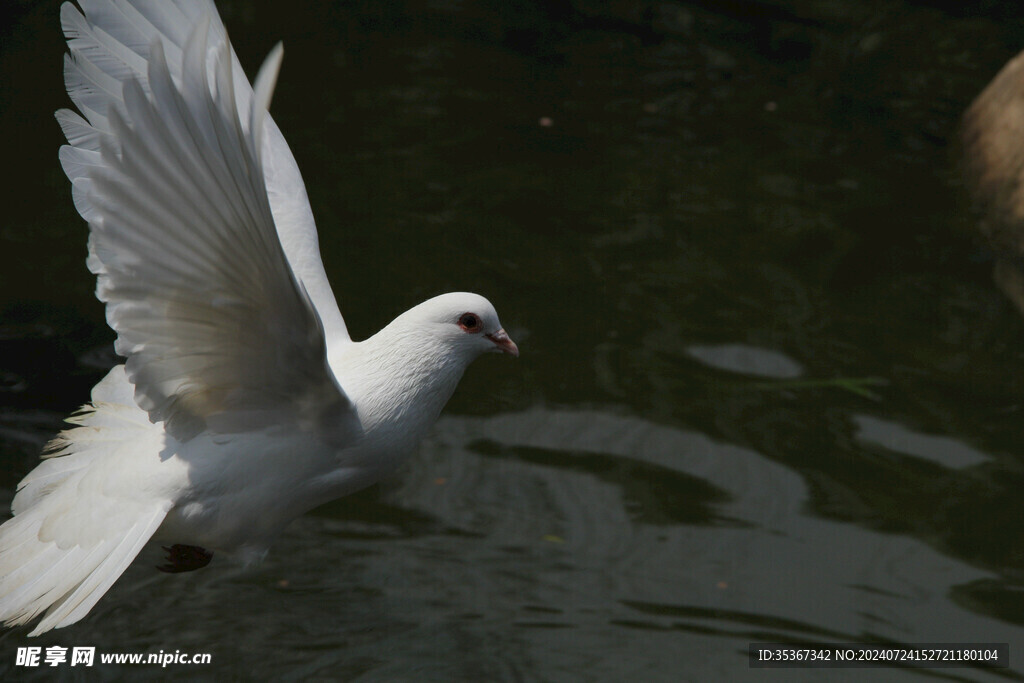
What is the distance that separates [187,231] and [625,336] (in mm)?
3568

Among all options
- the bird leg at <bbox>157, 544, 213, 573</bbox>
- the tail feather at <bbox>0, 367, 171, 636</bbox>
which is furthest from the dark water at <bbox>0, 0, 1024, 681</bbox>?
the tail feather at <bbox>0, 367, 171, 636</bbox>

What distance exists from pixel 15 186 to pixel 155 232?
436 cm

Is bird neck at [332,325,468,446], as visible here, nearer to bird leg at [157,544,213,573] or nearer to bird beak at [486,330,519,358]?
bird beak at [486,330,519,358]

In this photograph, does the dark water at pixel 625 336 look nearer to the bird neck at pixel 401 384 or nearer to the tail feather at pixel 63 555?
the tail feather at pixel 63 555

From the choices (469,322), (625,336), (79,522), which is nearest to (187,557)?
(79,522)

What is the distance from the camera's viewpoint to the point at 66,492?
11.5 ft

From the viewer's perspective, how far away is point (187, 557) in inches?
151

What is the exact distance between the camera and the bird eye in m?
3.51

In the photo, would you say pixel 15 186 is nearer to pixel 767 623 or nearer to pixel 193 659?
pixel 193 659

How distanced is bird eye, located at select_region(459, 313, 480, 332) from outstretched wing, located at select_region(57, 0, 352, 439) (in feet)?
1.48

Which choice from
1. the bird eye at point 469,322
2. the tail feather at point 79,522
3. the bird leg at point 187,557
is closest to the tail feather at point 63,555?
the tail feather at point 79,522

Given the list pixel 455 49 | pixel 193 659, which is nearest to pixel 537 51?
pixel 455 49

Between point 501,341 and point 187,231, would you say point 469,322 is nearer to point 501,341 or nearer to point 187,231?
point 501,341

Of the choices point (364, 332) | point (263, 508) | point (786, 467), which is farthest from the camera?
point (364, 332)
